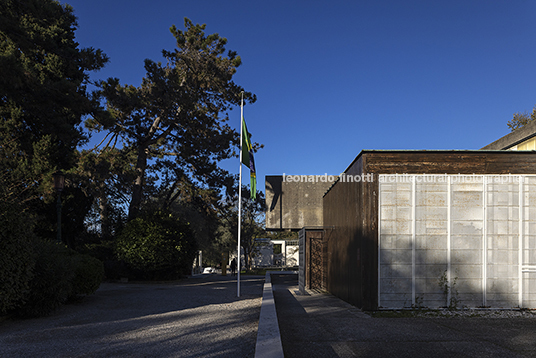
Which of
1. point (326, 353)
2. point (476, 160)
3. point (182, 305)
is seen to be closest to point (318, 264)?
point (182, 305)

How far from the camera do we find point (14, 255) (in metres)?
7.15

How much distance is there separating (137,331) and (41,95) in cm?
1253

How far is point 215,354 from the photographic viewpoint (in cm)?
530

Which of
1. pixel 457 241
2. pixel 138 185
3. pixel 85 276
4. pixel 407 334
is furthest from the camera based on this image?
pixel 138 185

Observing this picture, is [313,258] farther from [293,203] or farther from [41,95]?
[41,95]

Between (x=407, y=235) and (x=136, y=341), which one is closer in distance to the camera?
(x=136, y=341)

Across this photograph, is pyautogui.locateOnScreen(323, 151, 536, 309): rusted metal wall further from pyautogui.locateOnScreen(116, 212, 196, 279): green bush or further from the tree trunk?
the tree trunk

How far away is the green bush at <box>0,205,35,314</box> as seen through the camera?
6941mm

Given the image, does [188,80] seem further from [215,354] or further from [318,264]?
[215,354]

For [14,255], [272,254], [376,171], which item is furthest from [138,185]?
[272,254]

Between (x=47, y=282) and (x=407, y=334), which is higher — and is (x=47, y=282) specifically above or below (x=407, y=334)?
above

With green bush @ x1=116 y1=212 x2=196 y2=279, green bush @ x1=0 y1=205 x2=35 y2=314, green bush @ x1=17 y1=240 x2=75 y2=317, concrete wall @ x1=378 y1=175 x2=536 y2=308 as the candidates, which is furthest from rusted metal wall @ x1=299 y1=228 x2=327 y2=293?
green bush @ x1=0 y1=205 x2=35 y2=314

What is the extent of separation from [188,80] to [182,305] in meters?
16.6

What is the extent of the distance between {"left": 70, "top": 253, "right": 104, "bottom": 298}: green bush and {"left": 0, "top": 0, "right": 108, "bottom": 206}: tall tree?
287 inches
